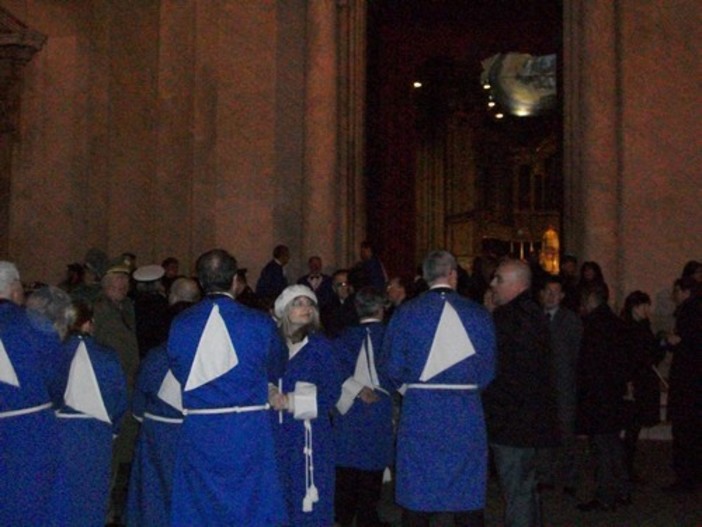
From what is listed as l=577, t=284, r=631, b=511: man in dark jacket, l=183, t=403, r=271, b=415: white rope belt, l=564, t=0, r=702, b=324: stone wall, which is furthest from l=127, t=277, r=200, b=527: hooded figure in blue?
l=564, t=0, r=702, b=324: stone wall

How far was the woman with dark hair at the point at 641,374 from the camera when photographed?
998 centimetres

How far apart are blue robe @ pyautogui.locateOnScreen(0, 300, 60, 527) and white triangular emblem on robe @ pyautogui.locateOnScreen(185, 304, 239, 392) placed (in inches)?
35.2

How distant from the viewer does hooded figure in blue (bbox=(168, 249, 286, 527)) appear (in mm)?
5824

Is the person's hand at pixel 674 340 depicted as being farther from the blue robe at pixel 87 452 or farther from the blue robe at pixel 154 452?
the blue robe at pixel 87 452

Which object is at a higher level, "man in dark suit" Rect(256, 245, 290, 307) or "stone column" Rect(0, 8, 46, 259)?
"stone column" Rect(0, 8, 46, 259)

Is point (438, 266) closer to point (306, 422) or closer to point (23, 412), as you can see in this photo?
point (306, 422)

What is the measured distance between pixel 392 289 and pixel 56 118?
7586 millimetres

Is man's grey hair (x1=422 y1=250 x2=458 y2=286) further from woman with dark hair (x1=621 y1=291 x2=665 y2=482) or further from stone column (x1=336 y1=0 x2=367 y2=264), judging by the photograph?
stone column (x1=336 y1=0 x2=367 y2=264)

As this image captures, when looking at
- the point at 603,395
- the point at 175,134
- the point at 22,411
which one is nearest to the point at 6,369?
the point at 22,411

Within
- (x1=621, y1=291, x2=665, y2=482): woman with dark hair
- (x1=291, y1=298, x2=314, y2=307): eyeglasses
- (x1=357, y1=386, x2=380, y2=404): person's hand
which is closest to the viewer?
(x1=291, y1=298, x2=314, y2=307): eyeglasses

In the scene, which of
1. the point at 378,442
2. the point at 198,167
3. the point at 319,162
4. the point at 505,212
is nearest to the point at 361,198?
the point at 319,162

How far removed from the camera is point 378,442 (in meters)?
8.26

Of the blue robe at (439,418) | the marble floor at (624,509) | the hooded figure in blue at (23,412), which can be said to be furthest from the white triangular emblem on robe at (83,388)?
the marble floor at (624,509)

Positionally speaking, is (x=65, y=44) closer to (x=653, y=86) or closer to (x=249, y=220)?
(x=249, y=220)
